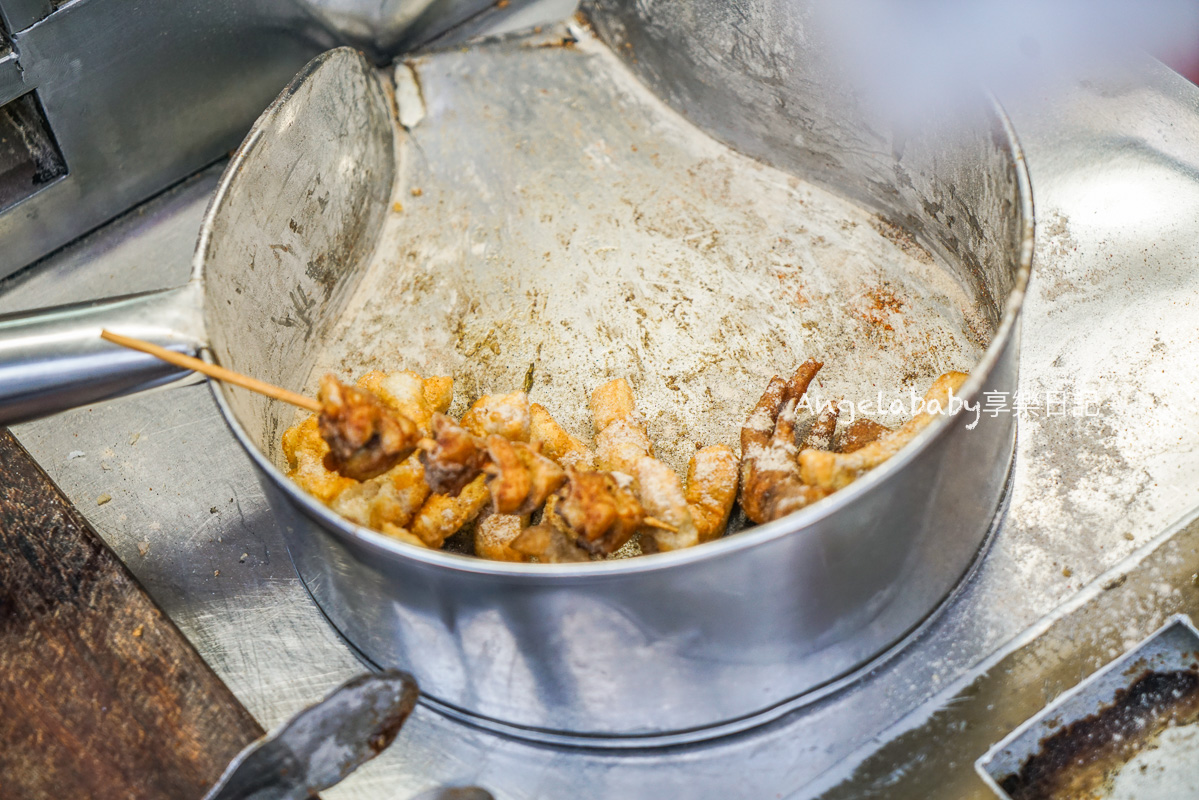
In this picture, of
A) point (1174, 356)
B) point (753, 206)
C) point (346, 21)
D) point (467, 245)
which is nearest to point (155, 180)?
point (346, 21)

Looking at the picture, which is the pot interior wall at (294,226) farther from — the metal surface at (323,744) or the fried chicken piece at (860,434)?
the fried chicken piece at (860,434)

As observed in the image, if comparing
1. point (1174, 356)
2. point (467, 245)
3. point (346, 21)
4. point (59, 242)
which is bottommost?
point (1174, 356)

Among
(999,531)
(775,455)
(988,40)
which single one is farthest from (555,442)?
(988,40)

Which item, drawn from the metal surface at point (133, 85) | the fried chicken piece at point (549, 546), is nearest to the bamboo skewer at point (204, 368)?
the fried chicken piece at point (549, 546)

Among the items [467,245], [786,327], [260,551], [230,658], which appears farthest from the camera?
[467,245]

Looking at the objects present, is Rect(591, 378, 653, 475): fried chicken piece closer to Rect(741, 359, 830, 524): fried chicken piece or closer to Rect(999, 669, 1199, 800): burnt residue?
Rect(741, 359, 830, 524): fried chicken piece

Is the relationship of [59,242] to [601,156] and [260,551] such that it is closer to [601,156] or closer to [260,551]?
[260,551]

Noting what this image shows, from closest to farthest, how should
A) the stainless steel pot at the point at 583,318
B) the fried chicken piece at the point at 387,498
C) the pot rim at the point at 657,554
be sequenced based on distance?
the pot rim at the point at 657,554 → the stainless steel pot at the point at 583,318 → the fried chicken piece at the point at 387,498
